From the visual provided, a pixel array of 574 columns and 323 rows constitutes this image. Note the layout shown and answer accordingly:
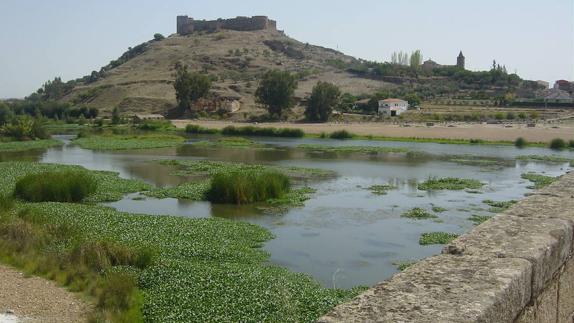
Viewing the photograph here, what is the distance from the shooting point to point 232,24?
182625mm

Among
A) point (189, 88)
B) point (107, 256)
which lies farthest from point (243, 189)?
point (189, 88)

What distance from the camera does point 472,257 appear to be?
12.6ft

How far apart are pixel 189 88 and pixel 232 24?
91.1 meters

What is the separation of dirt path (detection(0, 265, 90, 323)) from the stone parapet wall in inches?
339

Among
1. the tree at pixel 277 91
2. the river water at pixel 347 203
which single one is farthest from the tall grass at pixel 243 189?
the tree at pixel 277 91

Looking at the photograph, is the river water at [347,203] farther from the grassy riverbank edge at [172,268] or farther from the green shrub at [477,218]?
the grassy riverbank edge at [172,268]

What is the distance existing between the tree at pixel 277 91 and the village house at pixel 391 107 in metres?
15.3

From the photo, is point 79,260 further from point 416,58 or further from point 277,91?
point 416,58

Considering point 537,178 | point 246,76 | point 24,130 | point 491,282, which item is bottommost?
point 537,178

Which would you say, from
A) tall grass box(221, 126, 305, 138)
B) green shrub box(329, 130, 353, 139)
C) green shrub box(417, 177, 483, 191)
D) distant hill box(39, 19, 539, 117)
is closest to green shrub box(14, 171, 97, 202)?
green shrub box(417, 177, 483, 191)

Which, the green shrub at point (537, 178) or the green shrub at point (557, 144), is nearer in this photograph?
→ the green shrub at point (537, 178)

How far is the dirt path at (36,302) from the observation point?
34.6 feet

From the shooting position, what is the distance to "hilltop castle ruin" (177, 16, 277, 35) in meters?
181

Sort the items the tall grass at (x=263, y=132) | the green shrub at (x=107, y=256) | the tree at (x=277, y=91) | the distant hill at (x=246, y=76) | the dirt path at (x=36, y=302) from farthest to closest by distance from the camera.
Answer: the distant hill at (x=246, y=76) < the tree at (x=277, y=91) < the tall grass at (x=263, y=132) < the green shrub at (x=107, y=256) < the dirt path at (x=36, y=302)
